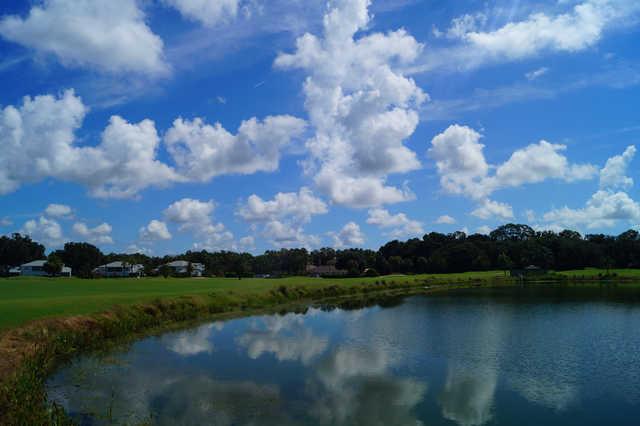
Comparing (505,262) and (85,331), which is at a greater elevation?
(505,262)

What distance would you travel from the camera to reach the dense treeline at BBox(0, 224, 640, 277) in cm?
14300

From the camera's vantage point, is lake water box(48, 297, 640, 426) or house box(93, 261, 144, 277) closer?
lake water box(48, 297, 640, 426)

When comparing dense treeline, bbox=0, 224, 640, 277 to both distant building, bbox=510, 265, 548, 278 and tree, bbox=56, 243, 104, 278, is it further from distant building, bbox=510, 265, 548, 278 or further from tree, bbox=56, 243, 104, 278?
distant building, bbox=510, 265, 548, 278

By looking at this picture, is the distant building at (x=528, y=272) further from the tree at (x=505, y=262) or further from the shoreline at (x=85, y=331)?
the shoreline at (x=85, y=331)

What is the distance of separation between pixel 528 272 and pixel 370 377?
123827 mm

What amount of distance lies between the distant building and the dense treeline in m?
5.13

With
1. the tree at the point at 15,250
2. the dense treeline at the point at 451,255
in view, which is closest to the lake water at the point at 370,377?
the dense treeline at the point at 451,255

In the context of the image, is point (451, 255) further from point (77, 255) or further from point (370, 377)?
point (370, 377)

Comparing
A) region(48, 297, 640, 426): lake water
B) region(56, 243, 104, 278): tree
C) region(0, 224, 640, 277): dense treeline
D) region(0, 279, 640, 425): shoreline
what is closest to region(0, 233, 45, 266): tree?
region(0, 224, 640, 277): dense treeline

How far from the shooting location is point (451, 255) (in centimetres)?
15025

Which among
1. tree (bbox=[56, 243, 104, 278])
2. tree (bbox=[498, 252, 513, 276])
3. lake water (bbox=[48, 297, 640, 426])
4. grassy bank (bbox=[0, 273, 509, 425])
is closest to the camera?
grassy bank (bbox=[0, 273, 509, 425])

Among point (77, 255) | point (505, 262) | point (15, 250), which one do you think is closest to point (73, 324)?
point (505, 262)

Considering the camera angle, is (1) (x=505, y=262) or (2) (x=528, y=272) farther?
(1) (x=505, y=262)

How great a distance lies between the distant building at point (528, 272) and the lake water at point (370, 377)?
94.9 m
